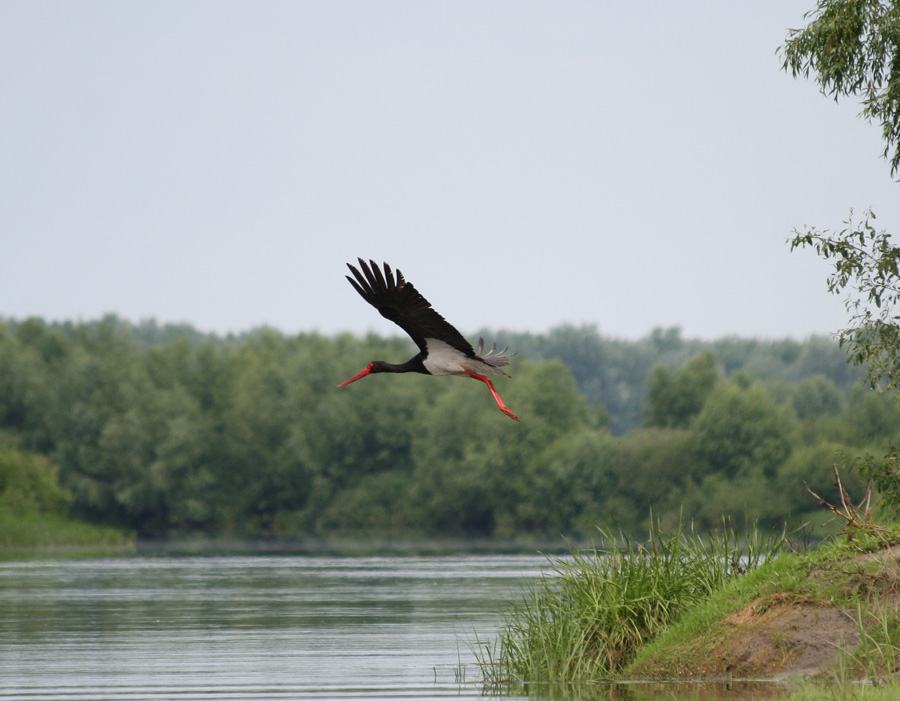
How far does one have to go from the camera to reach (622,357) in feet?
561

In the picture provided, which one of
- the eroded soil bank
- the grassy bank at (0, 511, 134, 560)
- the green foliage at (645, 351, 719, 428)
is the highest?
the green foliage at (645, 351, 719, 428)

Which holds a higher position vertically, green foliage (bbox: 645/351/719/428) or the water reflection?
green foliage (bbox: 645/351/719/428)

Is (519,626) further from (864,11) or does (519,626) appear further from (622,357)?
(622,357)

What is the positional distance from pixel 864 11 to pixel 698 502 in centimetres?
6529

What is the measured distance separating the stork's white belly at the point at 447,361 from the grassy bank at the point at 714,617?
3602 mm

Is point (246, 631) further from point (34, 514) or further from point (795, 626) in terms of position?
point (34, 514)

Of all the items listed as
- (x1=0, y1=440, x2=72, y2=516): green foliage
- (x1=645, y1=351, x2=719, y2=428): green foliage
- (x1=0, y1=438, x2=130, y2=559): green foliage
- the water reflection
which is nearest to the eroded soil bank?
the water reflection

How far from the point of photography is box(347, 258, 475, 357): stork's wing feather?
13.9 m

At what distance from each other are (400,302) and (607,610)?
538cm

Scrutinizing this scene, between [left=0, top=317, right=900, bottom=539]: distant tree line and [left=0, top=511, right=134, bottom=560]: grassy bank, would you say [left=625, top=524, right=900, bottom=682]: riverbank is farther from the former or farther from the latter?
[left=0, top=317, right=900, bottom=539]: distant tree line

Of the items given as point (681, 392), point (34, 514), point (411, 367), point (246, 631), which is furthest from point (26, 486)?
point (411, 367)

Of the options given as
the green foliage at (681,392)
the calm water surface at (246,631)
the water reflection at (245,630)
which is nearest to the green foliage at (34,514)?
the calm water surface at (246,631)

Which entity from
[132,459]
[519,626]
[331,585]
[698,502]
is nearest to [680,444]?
[698,502]

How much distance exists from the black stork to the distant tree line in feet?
235
